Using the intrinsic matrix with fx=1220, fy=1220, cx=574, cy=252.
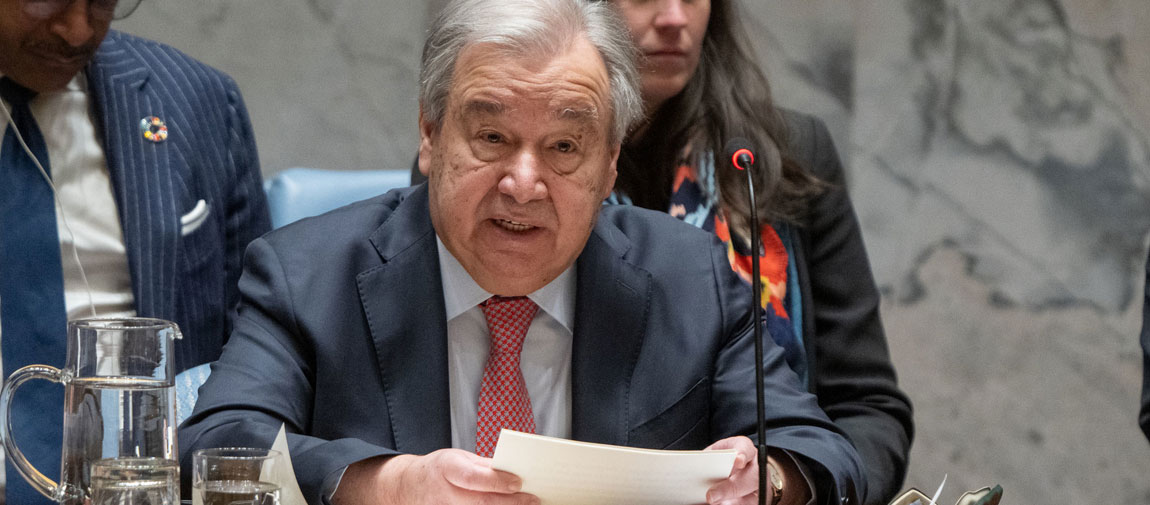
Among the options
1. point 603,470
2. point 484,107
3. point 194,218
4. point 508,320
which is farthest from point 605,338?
point 194,218

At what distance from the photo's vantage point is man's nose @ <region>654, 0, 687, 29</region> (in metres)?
2.24

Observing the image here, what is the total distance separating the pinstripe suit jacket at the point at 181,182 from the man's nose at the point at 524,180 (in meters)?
0.80

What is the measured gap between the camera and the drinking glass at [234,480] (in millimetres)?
1104

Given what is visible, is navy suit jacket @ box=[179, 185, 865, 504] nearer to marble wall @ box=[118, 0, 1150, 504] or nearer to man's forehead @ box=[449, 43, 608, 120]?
man's forehead @ box=[449, 43, 608, 120]

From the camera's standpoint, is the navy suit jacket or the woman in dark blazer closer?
the navy suit jacket

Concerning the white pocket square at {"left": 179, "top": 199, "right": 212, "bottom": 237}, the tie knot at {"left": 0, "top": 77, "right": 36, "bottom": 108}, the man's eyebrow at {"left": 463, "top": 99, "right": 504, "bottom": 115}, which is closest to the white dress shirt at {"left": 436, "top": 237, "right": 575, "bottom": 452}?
the man's eyebrow at {"left": 463, "top": 99, "right": 504, "bottom": 115}

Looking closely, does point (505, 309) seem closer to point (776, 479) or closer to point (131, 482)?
point (776, 479)

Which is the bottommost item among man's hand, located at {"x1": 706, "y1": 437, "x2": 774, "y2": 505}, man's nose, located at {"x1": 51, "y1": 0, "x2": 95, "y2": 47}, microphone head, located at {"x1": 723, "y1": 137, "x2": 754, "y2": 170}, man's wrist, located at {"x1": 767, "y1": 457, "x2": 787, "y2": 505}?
man's wrist, located at {"x1": 767, "y1": 457, "x2": 787, "y2": 505}

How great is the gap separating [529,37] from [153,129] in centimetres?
88

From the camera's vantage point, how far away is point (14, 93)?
6.61 ft

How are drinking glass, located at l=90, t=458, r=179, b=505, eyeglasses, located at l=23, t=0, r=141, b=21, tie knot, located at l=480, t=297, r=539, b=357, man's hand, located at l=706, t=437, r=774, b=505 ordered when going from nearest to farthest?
drinking glass, located at l=90, t=458, r=179, b=505
man's hand, located at l=706, t=437, r=774, b=505
tie knot, located at l=480, t=297, r=539, b=357
eyeglasses, located at l=23, t=0, r=141, b=21

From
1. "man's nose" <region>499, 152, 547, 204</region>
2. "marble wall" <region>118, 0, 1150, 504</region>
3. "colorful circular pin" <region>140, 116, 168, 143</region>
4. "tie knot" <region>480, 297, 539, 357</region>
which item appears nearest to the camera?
"man's nose" <region>499, 152, 547, 204</region>

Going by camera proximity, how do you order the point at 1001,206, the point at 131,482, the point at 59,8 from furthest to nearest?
the point at 1001,206, the point at 59,8, the point at 131,482

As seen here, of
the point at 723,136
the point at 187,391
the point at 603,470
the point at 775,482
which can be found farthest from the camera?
the point at 723,136
